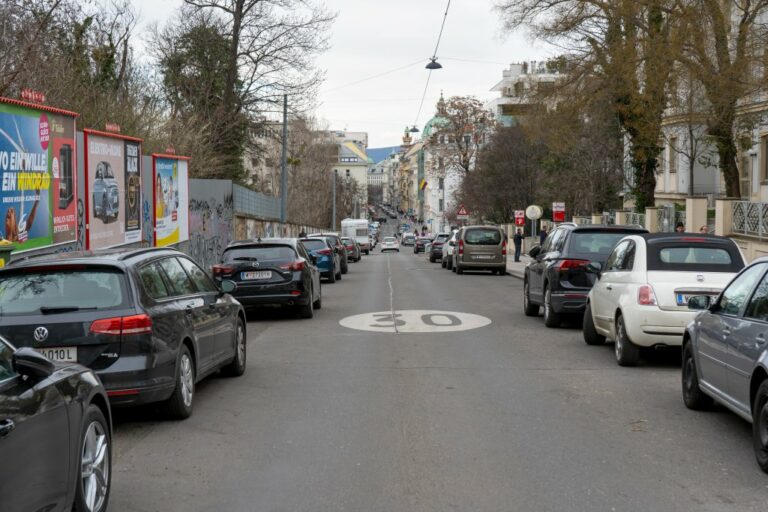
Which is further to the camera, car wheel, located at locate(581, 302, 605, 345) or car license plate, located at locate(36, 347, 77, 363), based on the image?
car wheel, located at locate(581, 302, 605, 345)

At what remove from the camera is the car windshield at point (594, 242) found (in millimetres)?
14758

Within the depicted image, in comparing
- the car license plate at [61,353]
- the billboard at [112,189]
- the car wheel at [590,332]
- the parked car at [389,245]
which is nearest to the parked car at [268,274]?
the billboard at [112,189]

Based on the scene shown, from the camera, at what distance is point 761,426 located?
245 inches

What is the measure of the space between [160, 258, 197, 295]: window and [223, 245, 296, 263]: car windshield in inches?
300

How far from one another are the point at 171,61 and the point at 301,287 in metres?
23.7

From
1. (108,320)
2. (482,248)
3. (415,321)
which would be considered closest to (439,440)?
(108,320)

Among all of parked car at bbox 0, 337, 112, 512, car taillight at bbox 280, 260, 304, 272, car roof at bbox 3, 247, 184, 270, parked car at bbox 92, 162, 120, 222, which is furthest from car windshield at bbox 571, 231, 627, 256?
parked car at bbox 0, 337, 112, 512

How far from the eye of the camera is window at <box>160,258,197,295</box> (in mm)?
8500

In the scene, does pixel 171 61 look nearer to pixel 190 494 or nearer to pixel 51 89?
pixel 51 89

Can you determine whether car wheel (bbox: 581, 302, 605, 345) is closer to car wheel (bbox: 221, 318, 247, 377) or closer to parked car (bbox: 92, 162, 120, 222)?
car wheel (bbox: 221, 318, 247, 377)

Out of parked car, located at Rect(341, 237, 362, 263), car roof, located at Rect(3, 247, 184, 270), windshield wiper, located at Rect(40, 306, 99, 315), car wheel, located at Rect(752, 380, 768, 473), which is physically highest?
car roof, located at Rect(3, 247, 184, 270)

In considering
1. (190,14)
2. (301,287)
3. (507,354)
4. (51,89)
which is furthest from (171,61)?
(507,354)

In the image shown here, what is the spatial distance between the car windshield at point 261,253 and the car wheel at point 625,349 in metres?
7.31

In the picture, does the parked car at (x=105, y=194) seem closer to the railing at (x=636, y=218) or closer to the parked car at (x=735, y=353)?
the parked car at (x=735, y=353)
